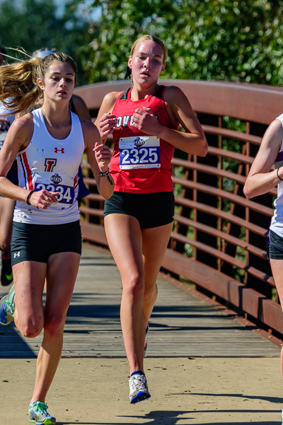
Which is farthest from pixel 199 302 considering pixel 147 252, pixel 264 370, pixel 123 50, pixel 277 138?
pixel 123 50

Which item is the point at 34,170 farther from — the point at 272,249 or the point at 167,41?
the point at 167,41

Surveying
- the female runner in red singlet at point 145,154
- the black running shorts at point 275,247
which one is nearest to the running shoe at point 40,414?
the female runner in red singlet at point 145,154

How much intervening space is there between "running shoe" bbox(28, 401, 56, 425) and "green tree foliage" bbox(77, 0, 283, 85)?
643 centimetres

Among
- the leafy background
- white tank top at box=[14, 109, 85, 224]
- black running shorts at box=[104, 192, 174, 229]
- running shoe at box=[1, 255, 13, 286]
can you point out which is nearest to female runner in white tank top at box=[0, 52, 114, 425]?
white tank top at box=[14, 109, 85, 224]

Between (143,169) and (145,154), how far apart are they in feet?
0.29

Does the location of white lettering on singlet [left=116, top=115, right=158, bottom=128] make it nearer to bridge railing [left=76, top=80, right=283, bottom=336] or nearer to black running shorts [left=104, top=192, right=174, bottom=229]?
black running shorts [left=104, top=192, right=174, bottom=229]

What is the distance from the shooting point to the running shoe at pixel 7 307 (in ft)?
14.2

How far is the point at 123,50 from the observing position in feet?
40.2

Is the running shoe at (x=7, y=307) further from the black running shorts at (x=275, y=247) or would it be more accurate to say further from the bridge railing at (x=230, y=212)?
the bridge railing at (x=230, y=212)

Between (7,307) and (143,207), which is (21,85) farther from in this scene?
(7,307)

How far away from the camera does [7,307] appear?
4.42 metres

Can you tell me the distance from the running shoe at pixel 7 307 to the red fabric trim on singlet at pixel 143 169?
86cm

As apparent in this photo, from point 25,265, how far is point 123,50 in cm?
883

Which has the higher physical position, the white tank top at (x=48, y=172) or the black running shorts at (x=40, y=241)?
the white tank top at (x=48, y=172)
